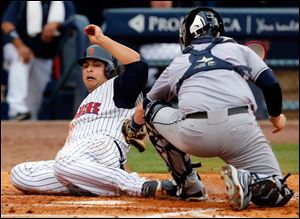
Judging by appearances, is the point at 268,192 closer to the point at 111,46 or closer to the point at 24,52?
the point at 111,46

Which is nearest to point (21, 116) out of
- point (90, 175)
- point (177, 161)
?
point (90, 175)

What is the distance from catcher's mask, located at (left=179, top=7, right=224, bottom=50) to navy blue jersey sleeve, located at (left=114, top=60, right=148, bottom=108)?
341 millimetres

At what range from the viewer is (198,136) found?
5539 mm

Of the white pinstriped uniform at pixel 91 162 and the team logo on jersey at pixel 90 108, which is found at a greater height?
the team logo on jersey at pixel 90 108

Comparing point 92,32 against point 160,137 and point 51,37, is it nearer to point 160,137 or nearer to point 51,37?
point 160,137

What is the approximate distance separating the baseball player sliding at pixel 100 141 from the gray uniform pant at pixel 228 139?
0.55 metres

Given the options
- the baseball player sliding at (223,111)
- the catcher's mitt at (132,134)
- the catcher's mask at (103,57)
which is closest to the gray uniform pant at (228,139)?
the baseball player sliding at (223,111)

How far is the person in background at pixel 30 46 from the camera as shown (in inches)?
480

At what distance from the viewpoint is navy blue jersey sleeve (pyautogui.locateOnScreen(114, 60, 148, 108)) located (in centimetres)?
608

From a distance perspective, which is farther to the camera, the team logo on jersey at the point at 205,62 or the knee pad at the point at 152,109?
the knee pad at the point at 152,109

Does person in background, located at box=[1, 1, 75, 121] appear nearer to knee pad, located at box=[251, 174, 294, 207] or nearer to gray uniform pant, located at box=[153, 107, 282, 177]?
gray uniform pant, located at box=[153, 107, 282, 177]

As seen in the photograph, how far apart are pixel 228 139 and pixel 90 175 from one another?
3.15ft

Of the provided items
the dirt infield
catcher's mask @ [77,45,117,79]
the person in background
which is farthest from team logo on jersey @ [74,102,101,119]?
the person in background

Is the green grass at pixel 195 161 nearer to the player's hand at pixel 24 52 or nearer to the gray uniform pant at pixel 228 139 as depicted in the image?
the gray uniform pant at pixel 228 139
